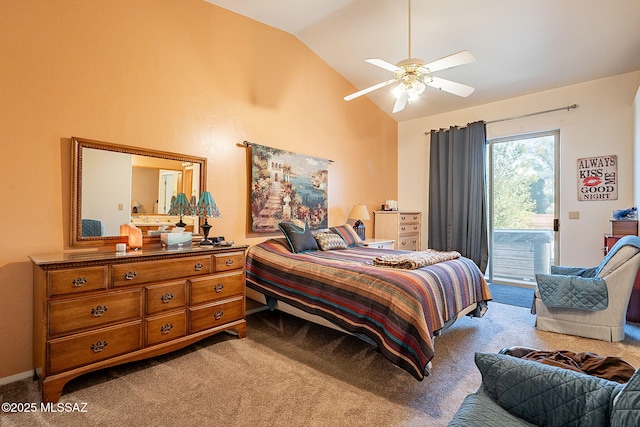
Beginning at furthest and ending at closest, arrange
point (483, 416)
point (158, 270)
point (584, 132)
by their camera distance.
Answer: point (584, 132), point (158, 270), point (483, 416)

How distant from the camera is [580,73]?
13.1 feet

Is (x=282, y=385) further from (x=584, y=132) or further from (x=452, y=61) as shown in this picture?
(x=584, y=132)

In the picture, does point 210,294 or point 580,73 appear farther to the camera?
point 580,73

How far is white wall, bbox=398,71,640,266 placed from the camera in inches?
153

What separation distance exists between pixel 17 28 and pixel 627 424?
3.67 m

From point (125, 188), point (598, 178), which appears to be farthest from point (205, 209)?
point (598, 178)

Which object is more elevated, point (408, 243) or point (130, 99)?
point (130, 99)

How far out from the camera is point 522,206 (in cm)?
479

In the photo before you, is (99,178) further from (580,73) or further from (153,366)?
(580,73)

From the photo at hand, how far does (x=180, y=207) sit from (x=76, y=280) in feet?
3.85

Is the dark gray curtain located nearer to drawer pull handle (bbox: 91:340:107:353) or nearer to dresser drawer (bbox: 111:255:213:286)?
dresser drawer (bbox: 111:255:213:286)

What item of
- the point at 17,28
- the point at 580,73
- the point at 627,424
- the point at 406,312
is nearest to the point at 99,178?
the point at 17,28

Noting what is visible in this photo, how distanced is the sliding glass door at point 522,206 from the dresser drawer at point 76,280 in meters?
5.25

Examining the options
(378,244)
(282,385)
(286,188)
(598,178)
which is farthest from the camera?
(378,244)
